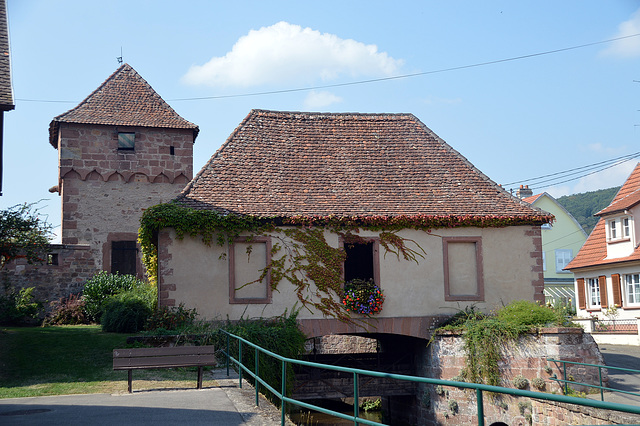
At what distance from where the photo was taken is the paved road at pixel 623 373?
16641mm

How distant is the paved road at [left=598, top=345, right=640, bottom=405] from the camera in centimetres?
1664

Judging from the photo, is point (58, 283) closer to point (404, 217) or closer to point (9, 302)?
point (9, 302)

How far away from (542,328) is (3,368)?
41.4ft

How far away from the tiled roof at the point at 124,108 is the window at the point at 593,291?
19433 mm

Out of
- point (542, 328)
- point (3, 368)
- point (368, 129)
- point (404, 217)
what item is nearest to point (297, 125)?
point (368, 129)

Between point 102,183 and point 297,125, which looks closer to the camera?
point 297,125

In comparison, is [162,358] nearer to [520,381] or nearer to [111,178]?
[520,381]

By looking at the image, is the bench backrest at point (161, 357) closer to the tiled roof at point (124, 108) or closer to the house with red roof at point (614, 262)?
the tiled roof at point (124, 108)

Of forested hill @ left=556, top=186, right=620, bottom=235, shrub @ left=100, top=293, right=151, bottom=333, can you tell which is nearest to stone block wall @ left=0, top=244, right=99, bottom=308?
shrub @ left=100, top=293, right=151, bottom=333

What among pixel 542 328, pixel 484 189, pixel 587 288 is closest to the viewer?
pixel 542 328

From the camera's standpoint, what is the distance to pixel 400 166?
22828 millimetres

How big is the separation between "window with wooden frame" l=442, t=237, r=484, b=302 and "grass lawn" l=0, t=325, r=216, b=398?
31.5 feet

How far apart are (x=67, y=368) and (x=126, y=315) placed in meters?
5.04

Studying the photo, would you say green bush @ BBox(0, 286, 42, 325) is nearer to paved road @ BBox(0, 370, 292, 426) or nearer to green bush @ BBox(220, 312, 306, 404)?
green bush @ BBox(220, 312, 306, 404)
